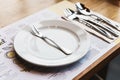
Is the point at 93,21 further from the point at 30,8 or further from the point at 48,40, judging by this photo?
the point at 30,8

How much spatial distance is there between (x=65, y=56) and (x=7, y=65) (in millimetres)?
178

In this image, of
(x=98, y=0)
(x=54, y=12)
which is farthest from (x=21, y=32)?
(x=98, y=0)

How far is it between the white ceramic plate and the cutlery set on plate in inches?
3.0

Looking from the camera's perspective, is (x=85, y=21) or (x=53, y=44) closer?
(x=53, y=44)

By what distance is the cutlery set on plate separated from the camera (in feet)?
2.53

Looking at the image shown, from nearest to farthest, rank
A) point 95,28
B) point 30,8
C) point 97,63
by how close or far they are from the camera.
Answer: point 97,63 → point 95,28 → point 30,8

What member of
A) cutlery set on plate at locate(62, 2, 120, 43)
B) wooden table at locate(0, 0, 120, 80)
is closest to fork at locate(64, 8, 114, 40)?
cutlery set on plate at locate(62, 2, 120, 43)

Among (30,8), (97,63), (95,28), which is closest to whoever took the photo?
(97,63)

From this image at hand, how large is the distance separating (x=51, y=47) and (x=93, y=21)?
0.71ft

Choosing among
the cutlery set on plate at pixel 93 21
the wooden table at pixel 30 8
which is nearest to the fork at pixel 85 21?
the cutlery set on plate at pixel 93 21

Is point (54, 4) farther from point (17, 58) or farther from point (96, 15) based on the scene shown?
point (17, 58)

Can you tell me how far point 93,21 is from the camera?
32.3 inches

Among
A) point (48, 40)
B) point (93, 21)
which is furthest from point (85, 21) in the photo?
point (48, 40)

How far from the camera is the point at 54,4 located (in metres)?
0.96
